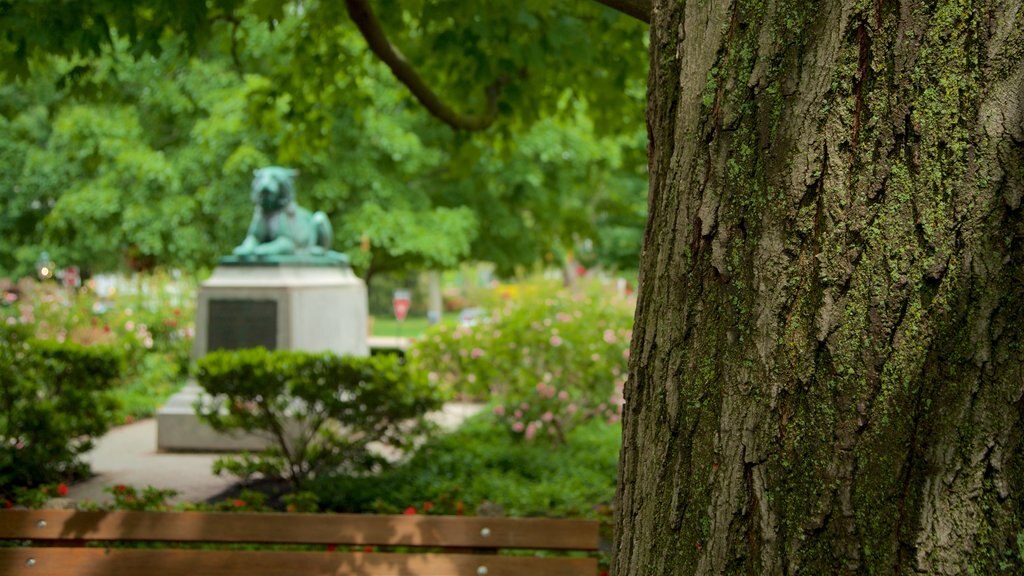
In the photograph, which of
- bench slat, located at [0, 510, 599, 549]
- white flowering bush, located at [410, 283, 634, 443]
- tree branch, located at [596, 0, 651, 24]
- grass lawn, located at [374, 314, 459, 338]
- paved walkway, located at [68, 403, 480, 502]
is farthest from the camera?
grass lawn, located at [374, 314, 459, 338]

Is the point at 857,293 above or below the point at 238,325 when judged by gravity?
above

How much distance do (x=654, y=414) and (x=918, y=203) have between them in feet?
1.95

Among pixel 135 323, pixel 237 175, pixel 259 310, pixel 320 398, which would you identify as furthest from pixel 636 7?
pixel 237 175

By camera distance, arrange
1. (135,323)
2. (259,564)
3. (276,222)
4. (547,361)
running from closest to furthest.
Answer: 1. (259,564)
2. (547,361)
3. (276,222)
4. (135,323)

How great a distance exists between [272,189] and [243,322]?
5.13 ft

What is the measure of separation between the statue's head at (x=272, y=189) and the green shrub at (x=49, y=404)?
325 cm

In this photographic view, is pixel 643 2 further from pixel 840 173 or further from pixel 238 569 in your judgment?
pixel 238 569

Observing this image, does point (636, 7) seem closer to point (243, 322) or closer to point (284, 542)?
point (284, 542)

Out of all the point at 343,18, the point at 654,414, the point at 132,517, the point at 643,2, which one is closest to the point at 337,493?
the point at 343,18

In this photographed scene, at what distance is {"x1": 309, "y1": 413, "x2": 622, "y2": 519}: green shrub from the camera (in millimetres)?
6883

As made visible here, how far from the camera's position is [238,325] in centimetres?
1174

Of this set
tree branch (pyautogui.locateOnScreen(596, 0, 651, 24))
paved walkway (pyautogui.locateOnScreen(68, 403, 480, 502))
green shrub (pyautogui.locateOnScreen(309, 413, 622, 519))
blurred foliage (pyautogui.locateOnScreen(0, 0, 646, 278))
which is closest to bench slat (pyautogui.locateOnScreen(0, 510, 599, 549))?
green shrub (pyautogui.locateOnScreen(309, 413, 622, 519))

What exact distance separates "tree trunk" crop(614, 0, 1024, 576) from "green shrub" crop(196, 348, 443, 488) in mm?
6364

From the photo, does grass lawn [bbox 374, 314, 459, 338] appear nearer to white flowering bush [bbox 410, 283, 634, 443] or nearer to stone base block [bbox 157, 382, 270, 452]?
white flowering bush [bbox 410, 283, 634, 443]
